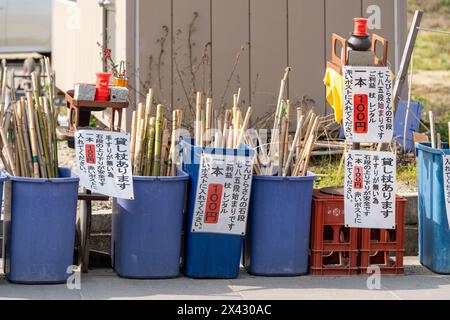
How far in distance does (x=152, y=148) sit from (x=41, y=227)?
3.59 feet

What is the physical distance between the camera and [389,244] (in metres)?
8.95

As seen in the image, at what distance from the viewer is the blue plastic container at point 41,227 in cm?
823

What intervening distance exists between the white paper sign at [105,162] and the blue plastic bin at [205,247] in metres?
0.49

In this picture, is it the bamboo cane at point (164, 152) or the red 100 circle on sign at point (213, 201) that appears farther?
the bamboo cane at point (164, 152)

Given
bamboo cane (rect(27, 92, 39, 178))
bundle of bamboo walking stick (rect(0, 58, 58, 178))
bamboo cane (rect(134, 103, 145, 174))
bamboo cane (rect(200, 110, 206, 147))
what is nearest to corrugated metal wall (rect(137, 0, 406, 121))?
bamboo cane (rect(134, 103, 145, 174))

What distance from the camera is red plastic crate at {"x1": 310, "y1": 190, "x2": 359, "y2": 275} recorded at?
348 inches

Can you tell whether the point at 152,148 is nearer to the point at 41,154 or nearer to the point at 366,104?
the point at 41,154

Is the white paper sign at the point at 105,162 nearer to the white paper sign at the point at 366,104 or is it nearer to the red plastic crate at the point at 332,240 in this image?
the red plastic crate at the point at 332,240

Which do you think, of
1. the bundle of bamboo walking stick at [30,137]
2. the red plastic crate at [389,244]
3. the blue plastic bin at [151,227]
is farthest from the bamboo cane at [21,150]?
the red plastic crate at [389,244]

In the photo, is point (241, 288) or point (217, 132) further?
point (217, 132)

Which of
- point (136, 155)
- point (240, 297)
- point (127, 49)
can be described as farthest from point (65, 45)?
point (240, 297)

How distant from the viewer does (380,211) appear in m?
8.86

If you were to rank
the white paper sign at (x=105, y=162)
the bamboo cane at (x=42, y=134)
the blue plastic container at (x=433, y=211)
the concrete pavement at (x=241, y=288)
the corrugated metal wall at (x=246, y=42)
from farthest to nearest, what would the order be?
the corrugated metal wall at (x=246, y=42), the blue plastic container at (x=433, y=211), the bamboo cane at (x=42, y=134), the white paper sign at (x=105, y=162), the concrete pavement at (x=241, y=288)

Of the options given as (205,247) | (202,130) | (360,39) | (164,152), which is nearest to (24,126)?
(164,152)
